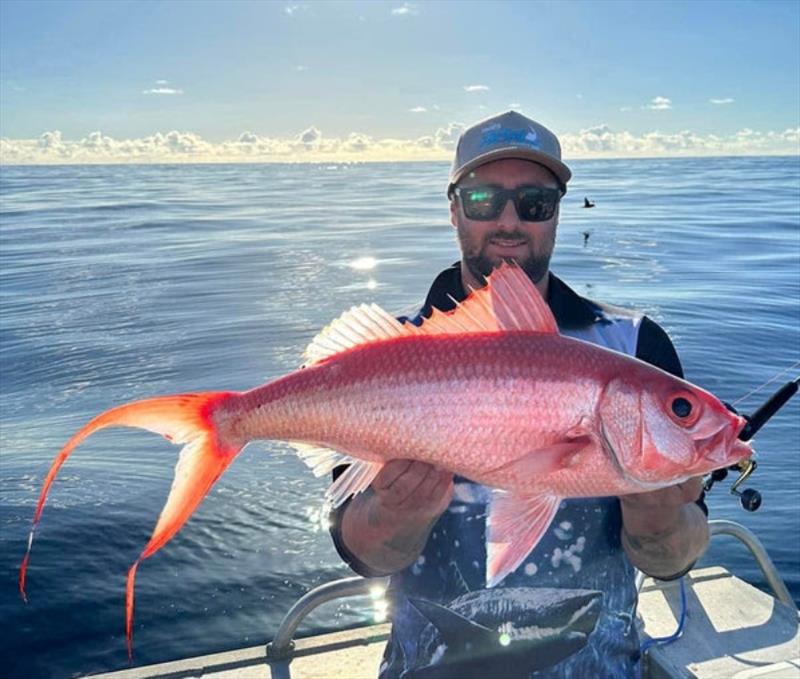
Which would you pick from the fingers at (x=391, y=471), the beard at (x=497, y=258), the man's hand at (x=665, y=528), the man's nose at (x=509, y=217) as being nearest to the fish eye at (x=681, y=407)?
the man's hand at (x=665, y=528)

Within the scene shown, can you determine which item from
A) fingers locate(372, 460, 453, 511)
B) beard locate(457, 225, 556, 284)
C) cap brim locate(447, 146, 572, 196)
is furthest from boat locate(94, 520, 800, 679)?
cap brim locate(447, 146, 572, 196)

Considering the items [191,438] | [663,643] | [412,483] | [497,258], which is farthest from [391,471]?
[663,643]

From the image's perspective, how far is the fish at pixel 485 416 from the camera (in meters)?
2.80

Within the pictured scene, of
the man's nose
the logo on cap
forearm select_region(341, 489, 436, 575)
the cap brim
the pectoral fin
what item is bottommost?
forearm select_region(341, 489, 436, 575)

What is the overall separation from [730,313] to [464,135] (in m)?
18.0

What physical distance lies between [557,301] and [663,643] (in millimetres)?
2801

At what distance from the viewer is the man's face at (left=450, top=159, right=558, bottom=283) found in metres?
4.16

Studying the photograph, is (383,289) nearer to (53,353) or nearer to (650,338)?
(53,353)

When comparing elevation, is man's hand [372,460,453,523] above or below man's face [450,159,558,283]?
Answer: below

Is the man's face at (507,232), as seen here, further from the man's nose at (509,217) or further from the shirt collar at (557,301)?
the shirt collar at (557,301)

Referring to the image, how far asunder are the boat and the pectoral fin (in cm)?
180

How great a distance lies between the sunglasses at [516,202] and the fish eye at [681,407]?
1.69 metres

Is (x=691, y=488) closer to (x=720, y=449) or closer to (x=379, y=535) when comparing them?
(x=720, y=449)

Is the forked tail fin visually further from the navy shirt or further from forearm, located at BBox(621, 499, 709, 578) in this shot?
forearm, located at BBox(621, 499, 709, 578)
